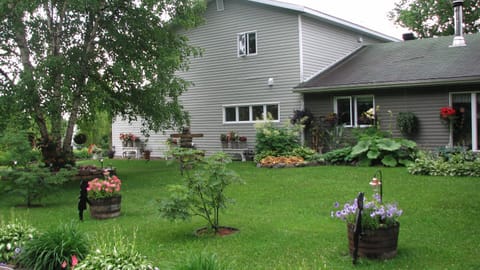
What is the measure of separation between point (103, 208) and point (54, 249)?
3.43 metres

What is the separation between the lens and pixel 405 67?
16.1 meters

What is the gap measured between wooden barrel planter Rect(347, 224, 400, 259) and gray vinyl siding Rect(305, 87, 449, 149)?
1060 cm

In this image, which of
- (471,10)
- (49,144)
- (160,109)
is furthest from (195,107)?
(471,10)

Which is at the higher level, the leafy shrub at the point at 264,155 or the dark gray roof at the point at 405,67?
the dark gray roof at the point at 405,67

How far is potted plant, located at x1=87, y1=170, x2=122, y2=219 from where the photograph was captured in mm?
7828

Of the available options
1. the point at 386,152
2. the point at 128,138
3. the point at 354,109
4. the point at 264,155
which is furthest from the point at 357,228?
the point at 128,138

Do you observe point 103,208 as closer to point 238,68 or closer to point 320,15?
point 238,68

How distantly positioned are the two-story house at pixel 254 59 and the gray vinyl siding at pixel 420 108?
2.66 metres

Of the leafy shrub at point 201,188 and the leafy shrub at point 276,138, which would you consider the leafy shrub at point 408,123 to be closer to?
the leafy shrub at point 276,138

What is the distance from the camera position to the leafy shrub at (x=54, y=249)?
14.4 feet

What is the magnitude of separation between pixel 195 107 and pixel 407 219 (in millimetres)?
14244

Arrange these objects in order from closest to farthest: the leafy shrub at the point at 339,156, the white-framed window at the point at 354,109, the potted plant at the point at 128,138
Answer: the leafy shrub at the point at 339,156 → the white-framed window at the point at 354,109 → the potted plant at the point at 128,138

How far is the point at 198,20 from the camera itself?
1571 centimetres

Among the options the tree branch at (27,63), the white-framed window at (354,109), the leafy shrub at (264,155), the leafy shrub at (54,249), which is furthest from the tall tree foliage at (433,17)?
the leafy shrub at (54,249)
